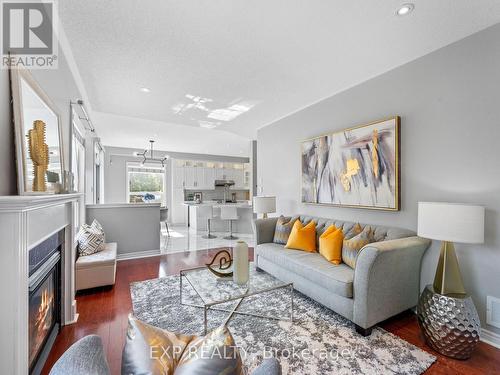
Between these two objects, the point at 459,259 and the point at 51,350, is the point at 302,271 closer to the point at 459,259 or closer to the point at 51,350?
the point at 459,259

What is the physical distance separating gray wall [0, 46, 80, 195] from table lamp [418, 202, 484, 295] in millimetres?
2821

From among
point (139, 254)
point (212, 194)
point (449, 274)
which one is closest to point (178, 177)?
point (212, 194)

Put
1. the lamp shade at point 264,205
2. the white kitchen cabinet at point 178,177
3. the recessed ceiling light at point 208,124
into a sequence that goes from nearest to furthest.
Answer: the lamp shade at point 264,205 < the recessed ceiling light at point 208,124 < the white kitchen cabinet at point 178,177

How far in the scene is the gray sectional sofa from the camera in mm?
1944

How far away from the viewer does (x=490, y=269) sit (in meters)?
1.93

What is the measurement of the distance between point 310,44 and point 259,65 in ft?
1.92

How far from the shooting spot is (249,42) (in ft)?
7.10

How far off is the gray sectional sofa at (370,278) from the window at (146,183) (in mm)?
6485

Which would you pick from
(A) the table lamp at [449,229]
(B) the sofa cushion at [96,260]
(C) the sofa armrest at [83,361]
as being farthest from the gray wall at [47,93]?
(A) the table lamp at [449,229]

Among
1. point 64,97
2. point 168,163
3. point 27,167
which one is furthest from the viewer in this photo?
point 168,163

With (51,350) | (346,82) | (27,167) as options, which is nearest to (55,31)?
(27,167)

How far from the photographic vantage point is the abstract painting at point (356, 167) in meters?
2.58

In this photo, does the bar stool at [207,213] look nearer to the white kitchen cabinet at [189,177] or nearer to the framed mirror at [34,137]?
the white kitchen cabinet at [189,177]

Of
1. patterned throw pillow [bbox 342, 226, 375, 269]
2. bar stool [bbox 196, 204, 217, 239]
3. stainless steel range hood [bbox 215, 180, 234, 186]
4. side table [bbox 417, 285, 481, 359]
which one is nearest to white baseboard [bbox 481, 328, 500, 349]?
side table [bbox 417, 285, 481, 359]
